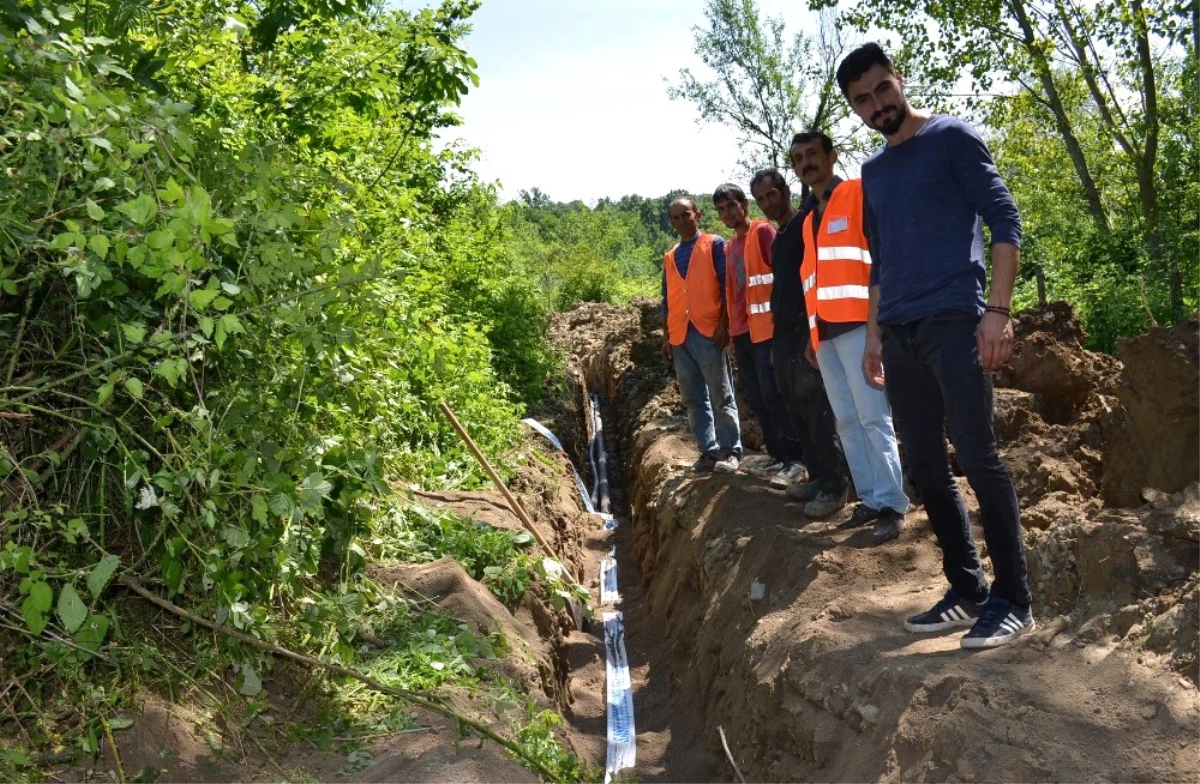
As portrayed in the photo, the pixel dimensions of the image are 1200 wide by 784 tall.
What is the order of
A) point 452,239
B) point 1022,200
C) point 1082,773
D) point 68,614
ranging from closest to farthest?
1. point 1082,773
2. point 68,614
3. point 452,239
4. point 1022,200

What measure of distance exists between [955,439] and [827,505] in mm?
2684

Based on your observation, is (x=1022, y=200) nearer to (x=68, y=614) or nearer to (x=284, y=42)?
(x=284, y=42)

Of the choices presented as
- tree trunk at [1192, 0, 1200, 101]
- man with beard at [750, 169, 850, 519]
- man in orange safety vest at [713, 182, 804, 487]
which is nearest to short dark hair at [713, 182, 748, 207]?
man in orange safety vest at [713, 182, 804, 487]

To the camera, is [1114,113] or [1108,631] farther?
[1114,113]

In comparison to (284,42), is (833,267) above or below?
below

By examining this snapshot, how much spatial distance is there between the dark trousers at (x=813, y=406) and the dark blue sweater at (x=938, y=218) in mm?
2226

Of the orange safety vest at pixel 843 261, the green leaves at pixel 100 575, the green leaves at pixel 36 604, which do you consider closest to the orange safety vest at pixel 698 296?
the orange safety vest at pixel 843 261

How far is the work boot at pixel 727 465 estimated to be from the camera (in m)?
8.11

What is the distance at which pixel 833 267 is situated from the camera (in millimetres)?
5406

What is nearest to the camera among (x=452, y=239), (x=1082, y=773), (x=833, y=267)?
(x=1082, y=773)

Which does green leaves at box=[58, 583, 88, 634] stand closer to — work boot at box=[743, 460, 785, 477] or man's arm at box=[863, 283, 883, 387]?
man's arm at box=[863, 283, 883, 387]

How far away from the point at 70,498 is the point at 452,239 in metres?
8.50

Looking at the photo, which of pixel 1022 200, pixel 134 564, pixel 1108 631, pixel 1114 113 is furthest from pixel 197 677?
pixel 1022 200

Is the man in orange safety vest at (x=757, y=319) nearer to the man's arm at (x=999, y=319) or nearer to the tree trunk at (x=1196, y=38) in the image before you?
the man's arm at (x=999, y=319)
